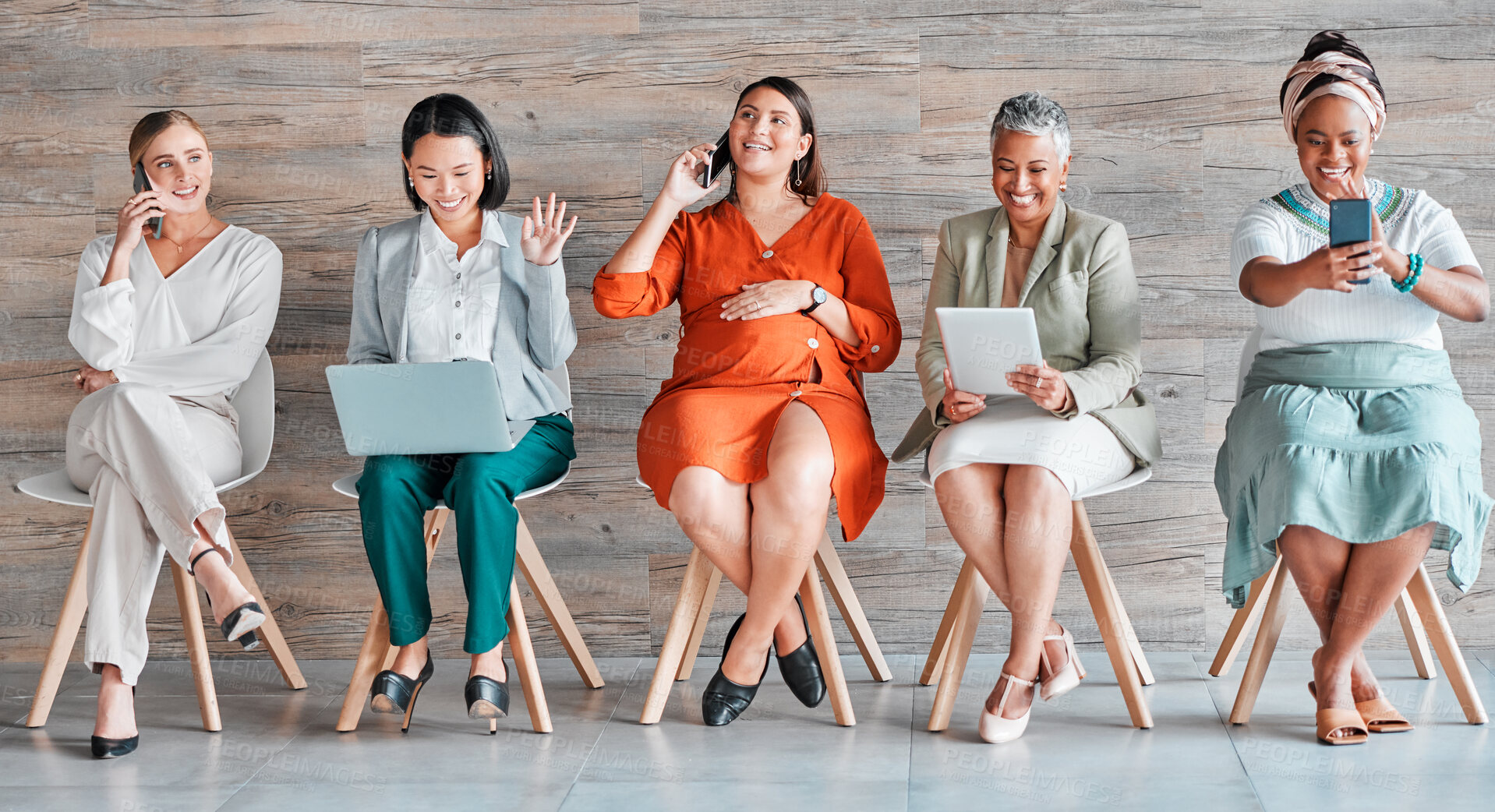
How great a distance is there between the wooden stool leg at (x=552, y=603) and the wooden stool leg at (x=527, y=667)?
0.61 ft

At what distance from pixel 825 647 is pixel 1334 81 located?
1405 mm

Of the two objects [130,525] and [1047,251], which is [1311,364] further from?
[130,525]

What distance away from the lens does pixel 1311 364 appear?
231 cm

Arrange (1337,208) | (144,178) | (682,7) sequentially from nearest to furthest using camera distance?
(1337,208)
(144,178)
(682,7)

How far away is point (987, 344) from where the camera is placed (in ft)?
7.16

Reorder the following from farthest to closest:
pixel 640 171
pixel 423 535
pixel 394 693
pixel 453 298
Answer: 1. pixel 640 171
2. pixel 453 298
3. pixel 423 535
4. pixel 394 693

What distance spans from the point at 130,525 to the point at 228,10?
4.39ft

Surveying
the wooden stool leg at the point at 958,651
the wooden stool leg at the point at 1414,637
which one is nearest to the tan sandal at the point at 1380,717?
the wooden stool leg at the point at 1414,637

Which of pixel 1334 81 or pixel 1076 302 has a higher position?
pixel 1334 81

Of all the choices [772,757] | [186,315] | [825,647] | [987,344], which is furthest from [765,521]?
[186,315]

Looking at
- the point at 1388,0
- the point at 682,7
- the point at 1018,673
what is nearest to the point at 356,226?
the point at 682,7

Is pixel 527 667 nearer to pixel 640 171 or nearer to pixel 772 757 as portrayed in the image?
pixel 772 757

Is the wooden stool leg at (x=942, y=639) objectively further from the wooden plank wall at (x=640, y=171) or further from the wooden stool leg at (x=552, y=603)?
the wooden stool leg at (x=552, y=603)

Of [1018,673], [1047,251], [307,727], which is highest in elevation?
[1047,251]
